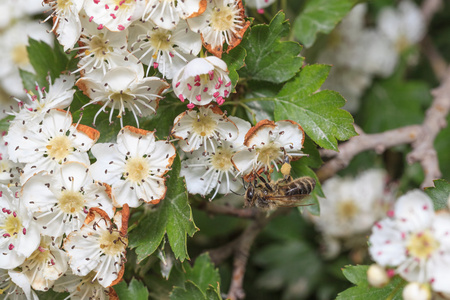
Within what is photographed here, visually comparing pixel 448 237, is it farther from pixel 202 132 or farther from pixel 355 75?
pixel 355 75

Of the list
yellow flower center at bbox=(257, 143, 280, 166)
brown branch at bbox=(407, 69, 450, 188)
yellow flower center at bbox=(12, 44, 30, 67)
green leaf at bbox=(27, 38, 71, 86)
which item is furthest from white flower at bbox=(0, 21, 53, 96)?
brown branch at bbox=(407, 69, 450, 188)

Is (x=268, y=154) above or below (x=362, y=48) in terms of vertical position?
above

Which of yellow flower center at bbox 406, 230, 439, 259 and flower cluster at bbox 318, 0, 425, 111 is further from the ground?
yellow flower center at bbox 406, 230, 439, 259

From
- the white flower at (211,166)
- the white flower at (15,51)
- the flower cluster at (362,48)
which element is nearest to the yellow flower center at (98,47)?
the white flower at (211,166)

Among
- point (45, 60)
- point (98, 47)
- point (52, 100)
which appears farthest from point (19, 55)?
point (98, 47)

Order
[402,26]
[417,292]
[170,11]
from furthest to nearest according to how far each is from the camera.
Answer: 1. [402,26]
2. [170,11]
3. [417,292]

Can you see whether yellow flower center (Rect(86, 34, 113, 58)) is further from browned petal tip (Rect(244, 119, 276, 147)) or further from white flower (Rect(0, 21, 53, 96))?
white flower (Rect(0, 21, 53, 96))

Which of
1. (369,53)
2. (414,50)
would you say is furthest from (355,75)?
(414,50)

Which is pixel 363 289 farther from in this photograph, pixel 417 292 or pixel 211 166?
pixel 211 166
